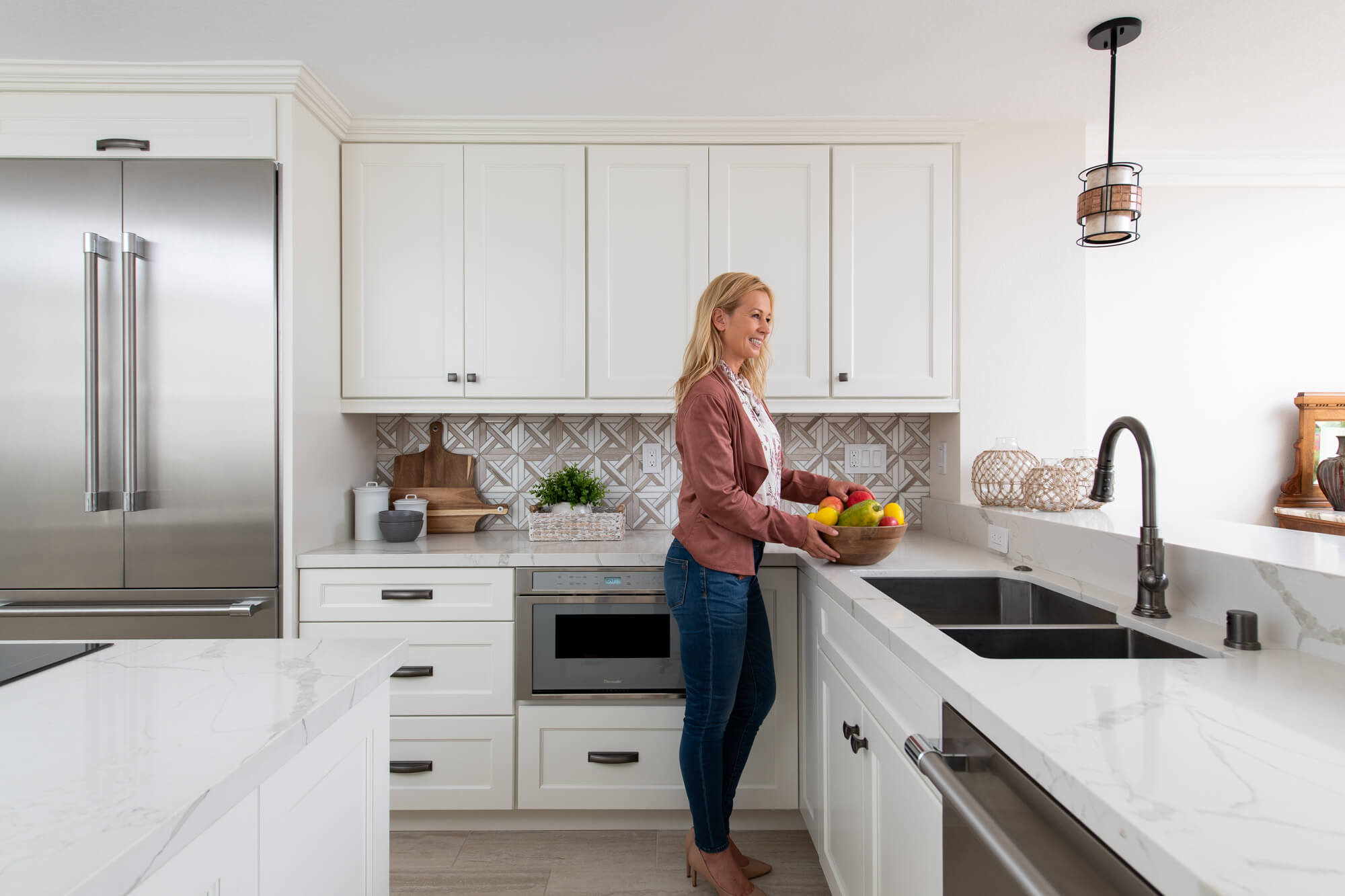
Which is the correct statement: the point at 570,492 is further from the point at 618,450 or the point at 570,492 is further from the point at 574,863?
the point at 574,863

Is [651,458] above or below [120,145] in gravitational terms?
below

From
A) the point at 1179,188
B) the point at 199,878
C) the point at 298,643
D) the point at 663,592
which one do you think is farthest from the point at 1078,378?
the point at 199,878

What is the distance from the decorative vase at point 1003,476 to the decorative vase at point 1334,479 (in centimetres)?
140

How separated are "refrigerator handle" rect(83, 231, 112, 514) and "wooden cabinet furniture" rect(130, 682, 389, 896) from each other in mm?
1578

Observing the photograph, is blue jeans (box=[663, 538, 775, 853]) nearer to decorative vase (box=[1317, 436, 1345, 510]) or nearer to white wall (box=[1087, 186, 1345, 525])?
white wall (box=[1087, 186, 1345, 525])

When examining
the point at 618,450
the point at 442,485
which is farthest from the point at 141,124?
the point at 618,450

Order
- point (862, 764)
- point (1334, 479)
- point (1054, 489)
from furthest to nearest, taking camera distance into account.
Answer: point (1334, 479), point (1054, 489), point (862, 764)

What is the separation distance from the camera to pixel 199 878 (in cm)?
64

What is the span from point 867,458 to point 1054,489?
2.54 feet

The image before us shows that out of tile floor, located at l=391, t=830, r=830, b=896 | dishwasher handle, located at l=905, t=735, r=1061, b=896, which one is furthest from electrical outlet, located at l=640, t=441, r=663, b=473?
dishwasher handle, located at l=905, t=735, r=1061, b=896

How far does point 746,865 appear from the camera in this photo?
1950mm

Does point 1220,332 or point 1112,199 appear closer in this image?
point 1112,199

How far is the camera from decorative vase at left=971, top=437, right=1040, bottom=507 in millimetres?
2271

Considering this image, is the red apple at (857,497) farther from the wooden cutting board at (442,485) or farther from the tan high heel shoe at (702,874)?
the wooden cutting board at (442,485)
